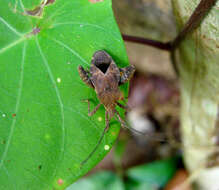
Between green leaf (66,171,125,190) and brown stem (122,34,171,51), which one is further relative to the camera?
green leaf (66,171,125,190)

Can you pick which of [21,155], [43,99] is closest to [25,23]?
[43,99]

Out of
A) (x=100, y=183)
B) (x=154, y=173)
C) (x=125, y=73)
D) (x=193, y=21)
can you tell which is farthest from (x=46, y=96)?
(x=154, y=173)

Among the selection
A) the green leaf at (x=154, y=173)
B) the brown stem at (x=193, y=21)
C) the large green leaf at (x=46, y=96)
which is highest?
the brown stem at (x=193, y=21)

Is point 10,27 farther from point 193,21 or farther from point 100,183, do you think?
point 100,183

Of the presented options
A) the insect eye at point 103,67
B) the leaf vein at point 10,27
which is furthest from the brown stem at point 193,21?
the leaf vein at point 10,27

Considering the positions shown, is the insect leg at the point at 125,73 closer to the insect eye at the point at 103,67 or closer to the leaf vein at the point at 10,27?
the insect eye at the point at 103,67

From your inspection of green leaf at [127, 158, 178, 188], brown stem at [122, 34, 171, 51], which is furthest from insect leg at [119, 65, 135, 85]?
green leaf at [127, 158, 178, 188]

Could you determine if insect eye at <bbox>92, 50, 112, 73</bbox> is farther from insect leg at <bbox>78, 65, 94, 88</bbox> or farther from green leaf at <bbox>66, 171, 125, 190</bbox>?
green leaf at <bbox>66, 171, 125, 190</bbox>
